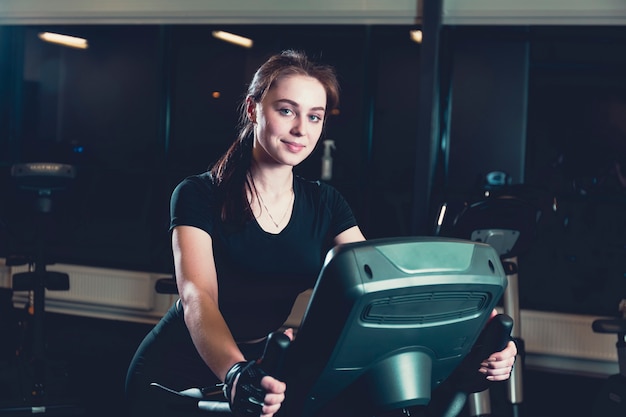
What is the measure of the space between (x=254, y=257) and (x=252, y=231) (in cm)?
5

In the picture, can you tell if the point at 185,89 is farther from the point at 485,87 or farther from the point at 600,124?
the point at 600,124

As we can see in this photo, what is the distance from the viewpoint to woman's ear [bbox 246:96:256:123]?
1.69 metres

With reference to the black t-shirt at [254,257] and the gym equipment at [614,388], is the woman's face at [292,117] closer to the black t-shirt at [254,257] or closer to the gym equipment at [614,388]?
the black t-shirt at [254,257]

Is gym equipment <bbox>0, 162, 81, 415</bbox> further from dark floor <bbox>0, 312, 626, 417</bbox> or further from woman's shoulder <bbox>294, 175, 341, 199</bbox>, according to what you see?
woman's shoulder <bbox>294, 175, 341, 199</bbox>

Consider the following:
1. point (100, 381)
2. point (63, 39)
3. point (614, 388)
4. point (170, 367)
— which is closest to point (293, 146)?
point (170, 367)

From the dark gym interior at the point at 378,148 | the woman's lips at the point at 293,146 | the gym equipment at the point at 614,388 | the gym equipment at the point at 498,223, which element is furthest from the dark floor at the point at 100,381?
the woman's lips at the point at 293,146

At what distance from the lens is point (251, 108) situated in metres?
1.71

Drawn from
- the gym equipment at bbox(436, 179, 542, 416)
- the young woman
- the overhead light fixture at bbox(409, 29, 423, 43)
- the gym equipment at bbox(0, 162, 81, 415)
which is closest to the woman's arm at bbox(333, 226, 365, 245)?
the young woman

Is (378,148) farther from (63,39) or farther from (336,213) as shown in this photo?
(336,213)

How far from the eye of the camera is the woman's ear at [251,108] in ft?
5.56

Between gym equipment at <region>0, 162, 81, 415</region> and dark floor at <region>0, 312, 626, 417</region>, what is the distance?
0.05 metres

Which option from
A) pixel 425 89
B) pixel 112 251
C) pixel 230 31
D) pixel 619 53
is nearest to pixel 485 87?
pixel 425 89

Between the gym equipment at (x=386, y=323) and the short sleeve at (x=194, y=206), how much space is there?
0.42 metres

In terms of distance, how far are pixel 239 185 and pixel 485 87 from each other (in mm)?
3637
